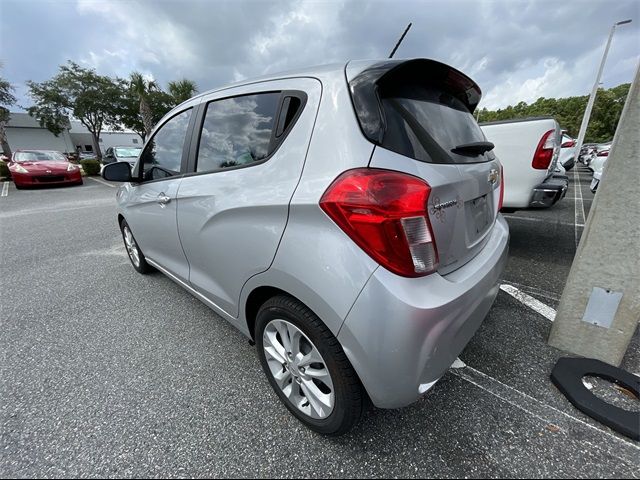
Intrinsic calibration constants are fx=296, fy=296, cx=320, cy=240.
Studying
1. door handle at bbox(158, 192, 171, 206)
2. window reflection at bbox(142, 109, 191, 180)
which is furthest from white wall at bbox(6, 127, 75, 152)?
door handle at bbox(158, 192, 171, 206)

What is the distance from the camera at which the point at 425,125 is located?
136 cm

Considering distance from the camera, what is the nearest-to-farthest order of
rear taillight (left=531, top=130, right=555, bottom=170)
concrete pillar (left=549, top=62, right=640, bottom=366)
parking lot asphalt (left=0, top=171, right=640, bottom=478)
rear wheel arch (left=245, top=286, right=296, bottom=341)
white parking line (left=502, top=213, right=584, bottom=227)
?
parking lot asphalt (left=0, top=171, right=640, bottom=478), rear wheel arch (left=245, top=286, right=296, bottom=341), concrete pillar (left=549, top=62, right=640, bottom=366), rear taillight (left=531, top=130, right=555, bottom=170), white parking line (left=502, top=213, right=584, bottom=227)

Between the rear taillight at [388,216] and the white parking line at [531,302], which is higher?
the rear taillight at [388,216]

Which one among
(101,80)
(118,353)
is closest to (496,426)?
(118,353)

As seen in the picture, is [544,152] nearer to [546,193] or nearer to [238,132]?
[546,193]

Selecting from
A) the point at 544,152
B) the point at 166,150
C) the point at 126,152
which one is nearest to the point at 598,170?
the point at 544,152

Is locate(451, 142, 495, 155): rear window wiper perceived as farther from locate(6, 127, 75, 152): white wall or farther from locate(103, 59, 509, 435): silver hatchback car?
locate(6, 127, 75, 152): white wall

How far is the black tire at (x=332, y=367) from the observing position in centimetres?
129

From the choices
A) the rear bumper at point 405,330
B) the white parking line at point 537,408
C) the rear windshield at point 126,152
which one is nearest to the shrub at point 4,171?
the rear windshield at point 126,152

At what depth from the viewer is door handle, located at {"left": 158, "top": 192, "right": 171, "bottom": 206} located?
217 cm

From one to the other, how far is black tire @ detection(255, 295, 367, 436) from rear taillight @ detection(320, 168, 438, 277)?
1.43 ft

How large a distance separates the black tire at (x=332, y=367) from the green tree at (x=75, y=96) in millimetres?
33522

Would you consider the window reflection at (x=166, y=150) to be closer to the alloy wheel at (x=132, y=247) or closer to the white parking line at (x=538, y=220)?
the alloy wheel at (x=132, y=247)

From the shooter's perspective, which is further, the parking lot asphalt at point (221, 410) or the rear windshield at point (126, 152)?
the rear windshield at point (126, 152)
